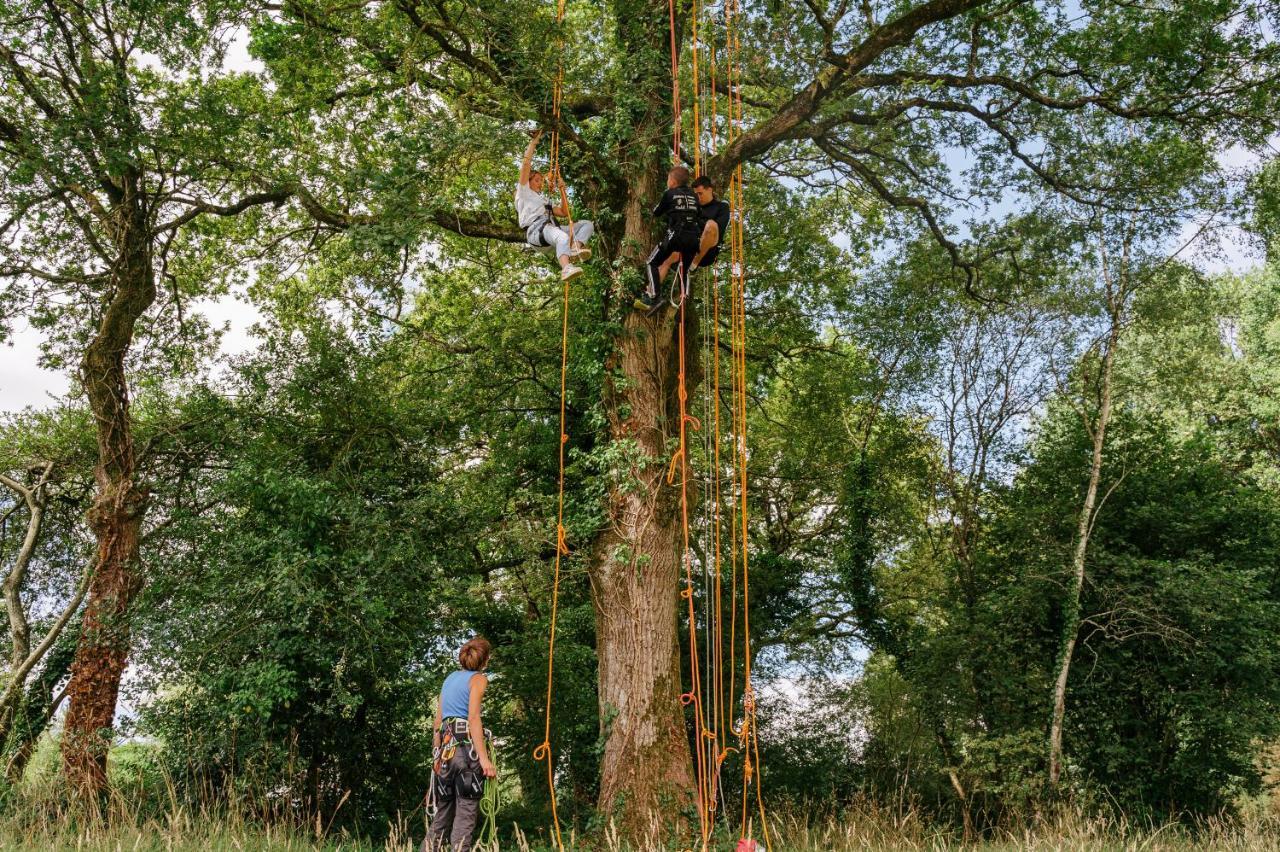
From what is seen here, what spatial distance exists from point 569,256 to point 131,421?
6.91 metres

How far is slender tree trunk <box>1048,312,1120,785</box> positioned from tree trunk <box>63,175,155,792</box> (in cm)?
1075

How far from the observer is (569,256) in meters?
6.99

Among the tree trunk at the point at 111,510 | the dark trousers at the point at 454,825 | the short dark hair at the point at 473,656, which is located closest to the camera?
the dark trousers at the point at 454,825

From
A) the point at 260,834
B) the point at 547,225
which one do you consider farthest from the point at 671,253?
the point at 260,834

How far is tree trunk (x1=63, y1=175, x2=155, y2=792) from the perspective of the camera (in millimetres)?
8869

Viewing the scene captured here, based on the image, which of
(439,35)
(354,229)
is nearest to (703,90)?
(439,35)

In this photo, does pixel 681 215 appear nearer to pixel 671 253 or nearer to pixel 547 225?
pixel 671 253

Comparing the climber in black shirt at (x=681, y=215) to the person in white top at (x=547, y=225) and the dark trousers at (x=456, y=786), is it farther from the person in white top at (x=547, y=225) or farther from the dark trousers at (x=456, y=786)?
the dark trousers at (x=456, y=786)

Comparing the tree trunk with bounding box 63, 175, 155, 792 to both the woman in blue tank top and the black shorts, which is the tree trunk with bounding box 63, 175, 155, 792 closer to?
the woman in blue tank top

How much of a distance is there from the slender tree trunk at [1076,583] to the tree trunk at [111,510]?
1075 cm

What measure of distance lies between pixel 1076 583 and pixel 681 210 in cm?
765

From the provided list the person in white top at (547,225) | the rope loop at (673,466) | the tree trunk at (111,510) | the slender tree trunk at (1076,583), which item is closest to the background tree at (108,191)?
the tree trunk at (111,510)

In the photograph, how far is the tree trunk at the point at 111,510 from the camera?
349 inches

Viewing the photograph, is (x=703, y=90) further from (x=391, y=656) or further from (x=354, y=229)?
(x=391, y=656)
